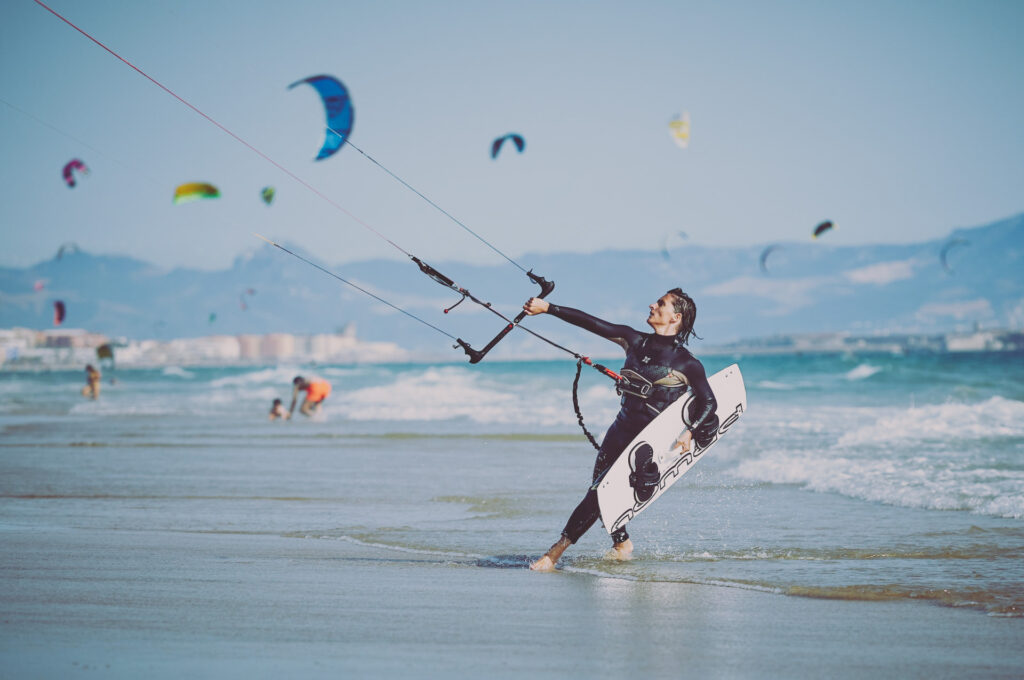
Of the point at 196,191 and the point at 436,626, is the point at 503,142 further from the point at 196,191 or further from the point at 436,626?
the point at 436,626

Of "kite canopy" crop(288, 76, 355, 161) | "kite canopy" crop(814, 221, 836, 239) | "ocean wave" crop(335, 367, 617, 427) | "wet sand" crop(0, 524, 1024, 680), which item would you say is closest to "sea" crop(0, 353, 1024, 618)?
"wet sand" crop(0, 524, 1024, 680)

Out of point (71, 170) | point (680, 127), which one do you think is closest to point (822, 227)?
point (680, 127)

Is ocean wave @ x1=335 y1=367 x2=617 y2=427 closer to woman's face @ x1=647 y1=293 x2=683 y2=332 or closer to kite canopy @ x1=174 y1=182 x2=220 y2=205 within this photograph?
kite canopy @ x1=174 y1=182 x2=220 y2=205

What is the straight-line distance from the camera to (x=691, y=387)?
5.35m

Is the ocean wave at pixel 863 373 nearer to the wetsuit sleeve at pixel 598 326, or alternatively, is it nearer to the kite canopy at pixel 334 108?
the kite canopy at pixel 334 108

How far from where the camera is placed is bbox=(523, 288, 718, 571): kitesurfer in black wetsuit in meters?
5.32

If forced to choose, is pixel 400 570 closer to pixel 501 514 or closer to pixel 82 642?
pixel 82 642

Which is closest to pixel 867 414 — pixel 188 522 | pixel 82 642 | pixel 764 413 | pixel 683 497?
pixel 764 413

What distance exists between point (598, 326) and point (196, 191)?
12.8 meters

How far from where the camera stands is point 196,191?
55.4ft

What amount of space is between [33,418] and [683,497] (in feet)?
57.7

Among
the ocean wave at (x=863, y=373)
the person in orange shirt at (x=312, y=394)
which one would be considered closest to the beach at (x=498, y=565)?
the person in orange shirt at (x=312, y=394)

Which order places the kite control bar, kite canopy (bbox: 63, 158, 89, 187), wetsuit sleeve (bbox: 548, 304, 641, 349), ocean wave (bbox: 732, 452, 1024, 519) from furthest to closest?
kite canopy (bbox: 63, 158, 89, 187)
ocean wave (bbox: 732, 452, 1024, 519)
wetsuit sleeve (bbox: 548, 304, 641, 349)
the kite control bar

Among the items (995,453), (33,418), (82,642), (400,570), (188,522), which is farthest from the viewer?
(33,418)
